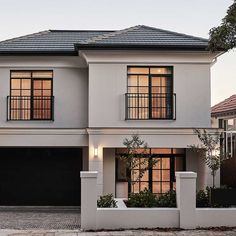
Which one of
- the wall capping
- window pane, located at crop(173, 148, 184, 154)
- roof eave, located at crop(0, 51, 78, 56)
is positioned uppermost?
roof eave, located at crop(0, 51, 78, 56)

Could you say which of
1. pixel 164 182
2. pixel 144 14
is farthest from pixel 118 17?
pixel 164 182

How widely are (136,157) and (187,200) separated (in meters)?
4.28

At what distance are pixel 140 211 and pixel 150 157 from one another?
15.5ft

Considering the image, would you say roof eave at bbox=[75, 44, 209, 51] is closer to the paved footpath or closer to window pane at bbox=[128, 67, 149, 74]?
window pane at bbox=[128, 67, 149, 74]

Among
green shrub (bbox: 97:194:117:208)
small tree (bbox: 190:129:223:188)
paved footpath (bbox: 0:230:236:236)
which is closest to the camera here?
paved footpath (bbox: 0:230:236:236)

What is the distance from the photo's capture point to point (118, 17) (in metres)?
24.3

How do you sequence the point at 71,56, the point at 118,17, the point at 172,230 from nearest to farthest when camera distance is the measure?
the point at 172,230
the point at 71,56
the point at 118,17

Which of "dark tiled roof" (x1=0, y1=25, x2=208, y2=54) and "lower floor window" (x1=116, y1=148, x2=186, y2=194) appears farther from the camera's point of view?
"lower floor window" (x1=116, y1=148, x2=186, y2=194)

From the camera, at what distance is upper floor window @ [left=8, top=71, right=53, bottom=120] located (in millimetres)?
18922

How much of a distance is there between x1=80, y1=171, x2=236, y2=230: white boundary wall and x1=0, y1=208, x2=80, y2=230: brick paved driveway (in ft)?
3.33

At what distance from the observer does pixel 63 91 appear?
62.6ft

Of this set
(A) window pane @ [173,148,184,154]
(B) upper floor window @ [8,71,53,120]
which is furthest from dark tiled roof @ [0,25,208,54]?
(A) window pane @ [173,148,184,154]

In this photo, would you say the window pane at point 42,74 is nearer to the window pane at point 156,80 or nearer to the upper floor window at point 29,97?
the upper floor window at point 29,97

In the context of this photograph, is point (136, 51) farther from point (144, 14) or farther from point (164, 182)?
point (164, 182)
